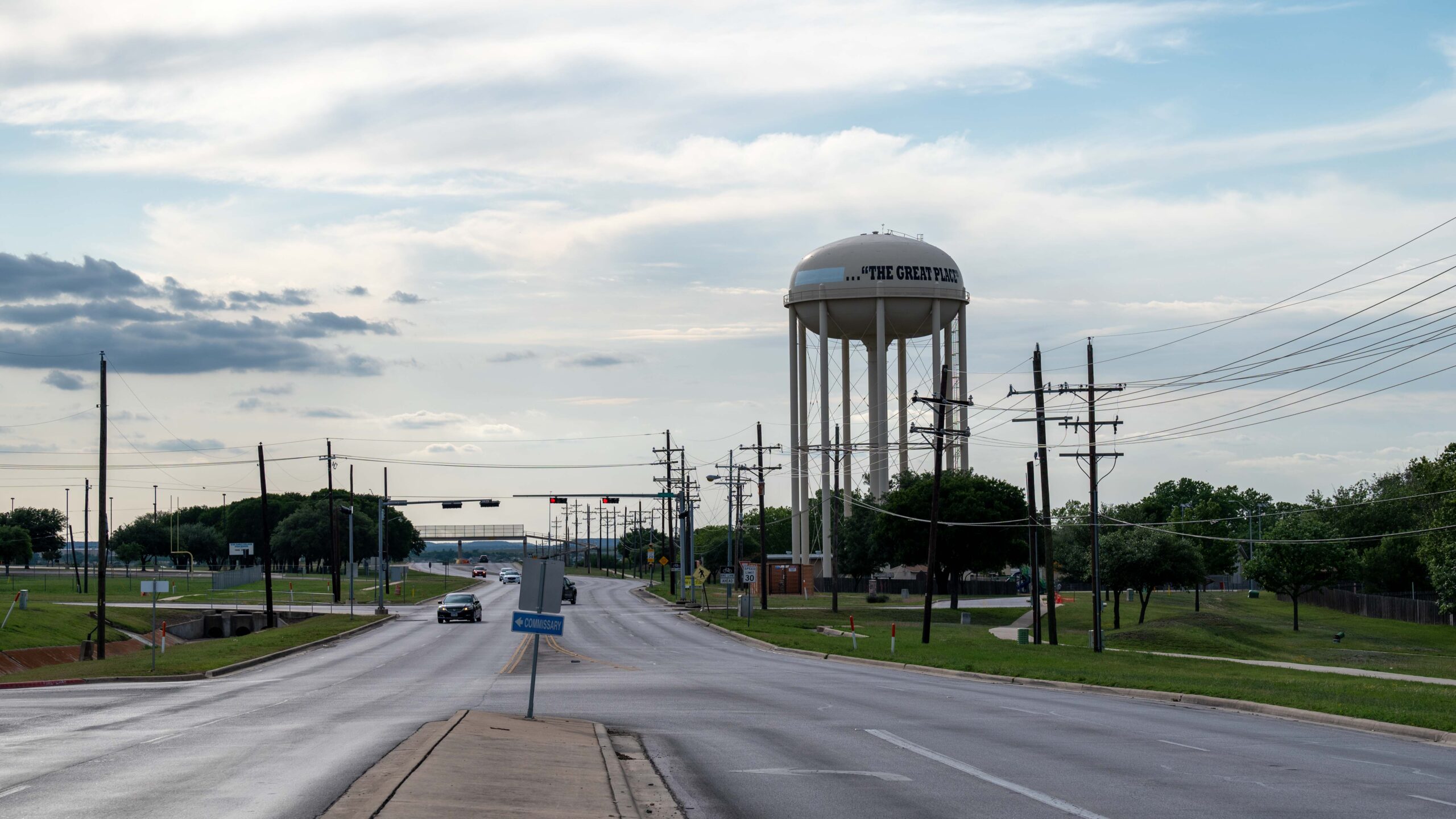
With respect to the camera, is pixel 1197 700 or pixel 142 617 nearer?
pixel 1197 700

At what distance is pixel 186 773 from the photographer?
14.2 m

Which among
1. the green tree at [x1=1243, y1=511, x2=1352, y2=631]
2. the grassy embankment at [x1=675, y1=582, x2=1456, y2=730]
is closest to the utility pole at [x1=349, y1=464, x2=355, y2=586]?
the grassy embankment at [x1=675, y1=582, x2=1456, y2=730]

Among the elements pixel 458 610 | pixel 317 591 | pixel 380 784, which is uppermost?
pixel 380 784

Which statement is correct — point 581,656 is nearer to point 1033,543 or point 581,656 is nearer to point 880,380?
point 1033,543

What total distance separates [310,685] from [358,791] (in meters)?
19.5

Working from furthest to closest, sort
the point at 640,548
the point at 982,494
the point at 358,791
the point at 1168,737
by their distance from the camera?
the point at 640,548, the point at 982,494, the point at 1168,737, the point at 358,791

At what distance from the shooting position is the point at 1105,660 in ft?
129

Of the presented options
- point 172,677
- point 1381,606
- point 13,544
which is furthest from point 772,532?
point 172,677

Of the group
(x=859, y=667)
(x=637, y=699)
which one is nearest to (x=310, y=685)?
(x=637, y=699)

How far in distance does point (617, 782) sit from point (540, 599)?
5.50m

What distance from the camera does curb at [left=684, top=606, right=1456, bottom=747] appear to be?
749 inches

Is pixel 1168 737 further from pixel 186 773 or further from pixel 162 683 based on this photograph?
pixel 162 683

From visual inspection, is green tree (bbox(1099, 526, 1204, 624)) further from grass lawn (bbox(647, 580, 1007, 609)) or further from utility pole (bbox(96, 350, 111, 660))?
utility pole (bbox(96, 350, 111, 660))

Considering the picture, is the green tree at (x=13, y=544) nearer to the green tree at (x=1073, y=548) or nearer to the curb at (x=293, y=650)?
the curb at (x=293, y=650)
